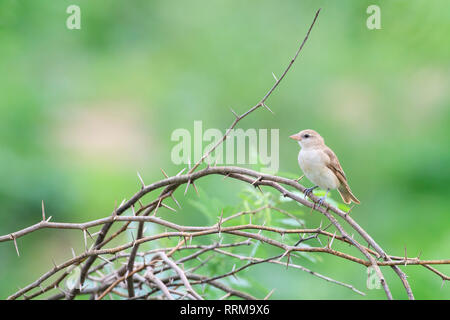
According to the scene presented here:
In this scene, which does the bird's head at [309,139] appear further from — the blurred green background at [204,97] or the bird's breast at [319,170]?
the blurred green background at [204,97]

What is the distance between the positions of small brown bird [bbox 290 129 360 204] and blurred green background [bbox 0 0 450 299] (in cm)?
186

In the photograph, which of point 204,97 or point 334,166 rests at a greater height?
point 204,97

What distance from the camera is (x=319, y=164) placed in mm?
2127

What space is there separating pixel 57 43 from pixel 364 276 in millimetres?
3852

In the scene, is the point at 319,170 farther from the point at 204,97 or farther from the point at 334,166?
the point at 204,97

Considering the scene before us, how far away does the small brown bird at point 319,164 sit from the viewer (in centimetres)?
212

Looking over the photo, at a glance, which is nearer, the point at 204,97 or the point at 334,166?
the point at 334,166

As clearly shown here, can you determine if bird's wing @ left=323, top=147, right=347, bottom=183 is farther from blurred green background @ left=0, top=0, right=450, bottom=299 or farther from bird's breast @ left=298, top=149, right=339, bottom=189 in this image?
blurred green background @ left=0, top=0, right=450, bottom=299

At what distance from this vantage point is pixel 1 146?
14.5 ft

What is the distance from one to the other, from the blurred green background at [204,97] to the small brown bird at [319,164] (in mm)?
1857

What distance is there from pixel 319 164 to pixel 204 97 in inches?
120

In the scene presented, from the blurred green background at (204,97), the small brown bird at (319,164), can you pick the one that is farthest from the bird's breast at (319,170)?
the blurred green background at (204,97)

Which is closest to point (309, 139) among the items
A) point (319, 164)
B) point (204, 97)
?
point (319, 164)
